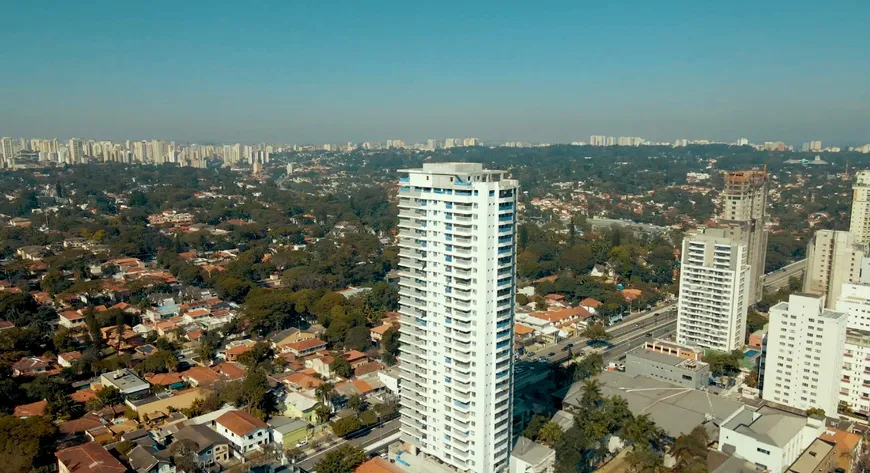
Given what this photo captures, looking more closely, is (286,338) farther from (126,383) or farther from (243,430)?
(243,430)

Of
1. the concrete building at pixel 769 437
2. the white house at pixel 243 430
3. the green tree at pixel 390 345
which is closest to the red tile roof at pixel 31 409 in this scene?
the white house at pixel 243 430

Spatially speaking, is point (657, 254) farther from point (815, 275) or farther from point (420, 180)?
point (420, 180)

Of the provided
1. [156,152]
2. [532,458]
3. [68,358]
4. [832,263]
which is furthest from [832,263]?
[156,152]

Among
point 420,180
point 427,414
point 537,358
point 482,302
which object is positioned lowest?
point 537,358

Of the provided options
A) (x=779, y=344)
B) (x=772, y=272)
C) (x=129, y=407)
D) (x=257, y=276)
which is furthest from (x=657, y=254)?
(x=129, y=407)

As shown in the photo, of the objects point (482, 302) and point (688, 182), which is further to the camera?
point (688, 182)

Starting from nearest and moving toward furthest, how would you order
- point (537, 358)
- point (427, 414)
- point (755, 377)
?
point (427, 414) → point (755, 377) → point (537, 358)

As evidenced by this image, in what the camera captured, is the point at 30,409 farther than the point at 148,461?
Yes
